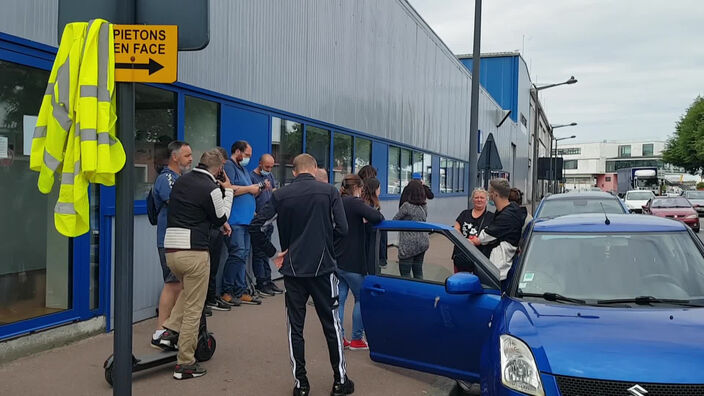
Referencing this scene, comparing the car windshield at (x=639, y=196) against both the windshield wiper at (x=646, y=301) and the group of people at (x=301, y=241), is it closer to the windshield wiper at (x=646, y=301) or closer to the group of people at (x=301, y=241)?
the group of people at (x=301, y=241)

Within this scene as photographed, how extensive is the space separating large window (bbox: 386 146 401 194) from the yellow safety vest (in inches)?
526

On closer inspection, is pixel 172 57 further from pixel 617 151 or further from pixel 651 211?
pixel 617 151

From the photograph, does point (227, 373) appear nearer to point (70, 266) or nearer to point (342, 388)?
point (342, 388)

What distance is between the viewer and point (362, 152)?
1435cm

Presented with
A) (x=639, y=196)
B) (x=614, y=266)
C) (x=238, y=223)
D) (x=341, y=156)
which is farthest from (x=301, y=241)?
(x=639, y=196)

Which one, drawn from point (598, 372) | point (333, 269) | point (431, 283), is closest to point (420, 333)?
point (431, 283)

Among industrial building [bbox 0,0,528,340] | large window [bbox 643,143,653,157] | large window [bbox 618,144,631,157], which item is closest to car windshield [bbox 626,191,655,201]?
industrial building [bbox 0,0,528,340]

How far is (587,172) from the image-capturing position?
14512 cm

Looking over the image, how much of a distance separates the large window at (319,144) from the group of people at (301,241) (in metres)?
4.63

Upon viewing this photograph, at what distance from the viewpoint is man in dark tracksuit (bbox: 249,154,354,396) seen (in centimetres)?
457

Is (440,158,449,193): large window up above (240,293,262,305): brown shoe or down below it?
above

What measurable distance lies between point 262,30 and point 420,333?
6.11 meters

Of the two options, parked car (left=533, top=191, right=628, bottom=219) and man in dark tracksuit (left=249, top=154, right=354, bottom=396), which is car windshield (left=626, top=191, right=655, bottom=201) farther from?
man in dark tracksuit (left=249, top=154, right=354, bottom=396)

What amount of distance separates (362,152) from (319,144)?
2.82 metres
